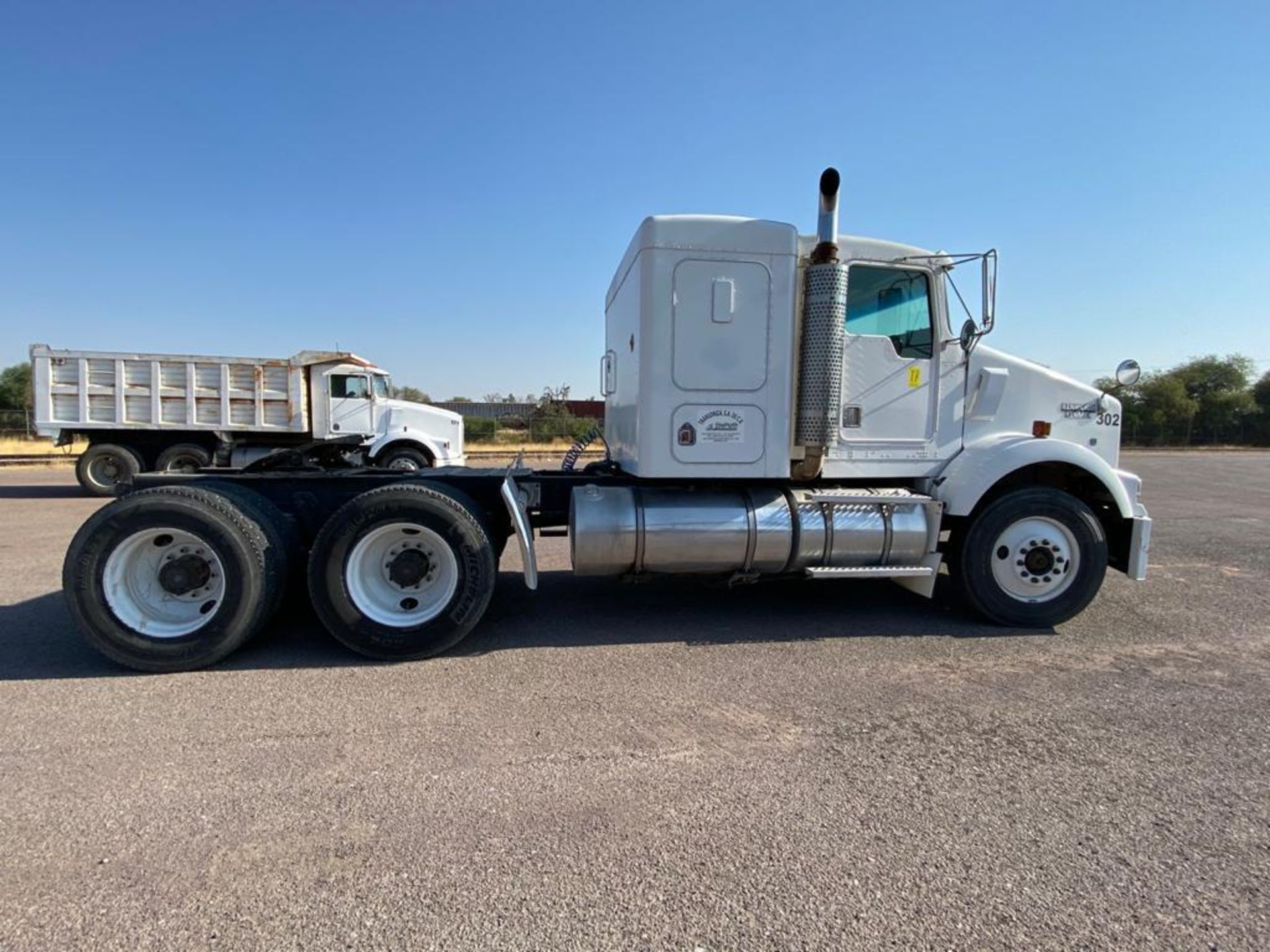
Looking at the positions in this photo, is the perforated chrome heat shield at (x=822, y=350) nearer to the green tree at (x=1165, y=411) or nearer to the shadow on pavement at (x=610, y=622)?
the shadow on pavement at (x=610, y=622)

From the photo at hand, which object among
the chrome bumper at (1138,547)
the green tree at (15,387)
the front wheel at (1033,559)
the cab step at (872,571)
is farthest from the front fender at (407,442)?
the green tree at (15,387)

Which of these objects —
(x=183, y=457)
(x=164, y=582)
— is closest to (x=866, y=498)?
(x=164, y=582)

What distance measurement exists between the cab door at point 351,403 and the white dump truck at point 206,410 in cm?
2

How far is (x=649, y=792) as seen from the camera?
2.65 meters

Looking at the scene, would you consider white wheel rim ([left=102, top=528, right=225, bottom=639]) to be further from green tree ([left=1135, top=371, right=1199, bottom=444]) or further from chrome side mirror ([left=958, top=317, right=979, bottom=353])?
green tree ([left=1135, top=371, right=1199, bottom=444])

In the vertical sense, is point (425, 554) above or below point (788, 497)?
below

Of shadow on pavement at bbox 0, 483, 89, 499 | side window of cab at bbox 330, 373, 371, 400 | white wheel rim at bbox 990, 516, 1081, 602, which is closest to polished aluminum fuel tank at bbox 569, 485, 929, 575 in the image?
white wheel rim at bbox 990, 516, 1081, 602

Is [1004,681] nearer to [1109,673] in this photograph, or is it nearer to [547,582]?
[1109,673]

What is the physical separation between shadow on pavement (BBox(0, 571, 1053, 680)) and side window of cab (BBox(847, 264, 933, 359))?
2120 millimetres

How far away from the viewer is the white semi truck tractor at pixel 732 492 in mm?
4031

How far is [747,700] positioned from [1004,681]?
1.63 meters

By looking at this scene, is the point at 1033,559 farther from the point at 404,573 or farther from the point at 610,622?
the point at 404,573

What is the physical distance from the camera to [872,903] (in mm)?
2055

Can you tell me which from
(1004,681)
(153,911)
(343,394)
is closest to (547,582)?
(1004,681)
